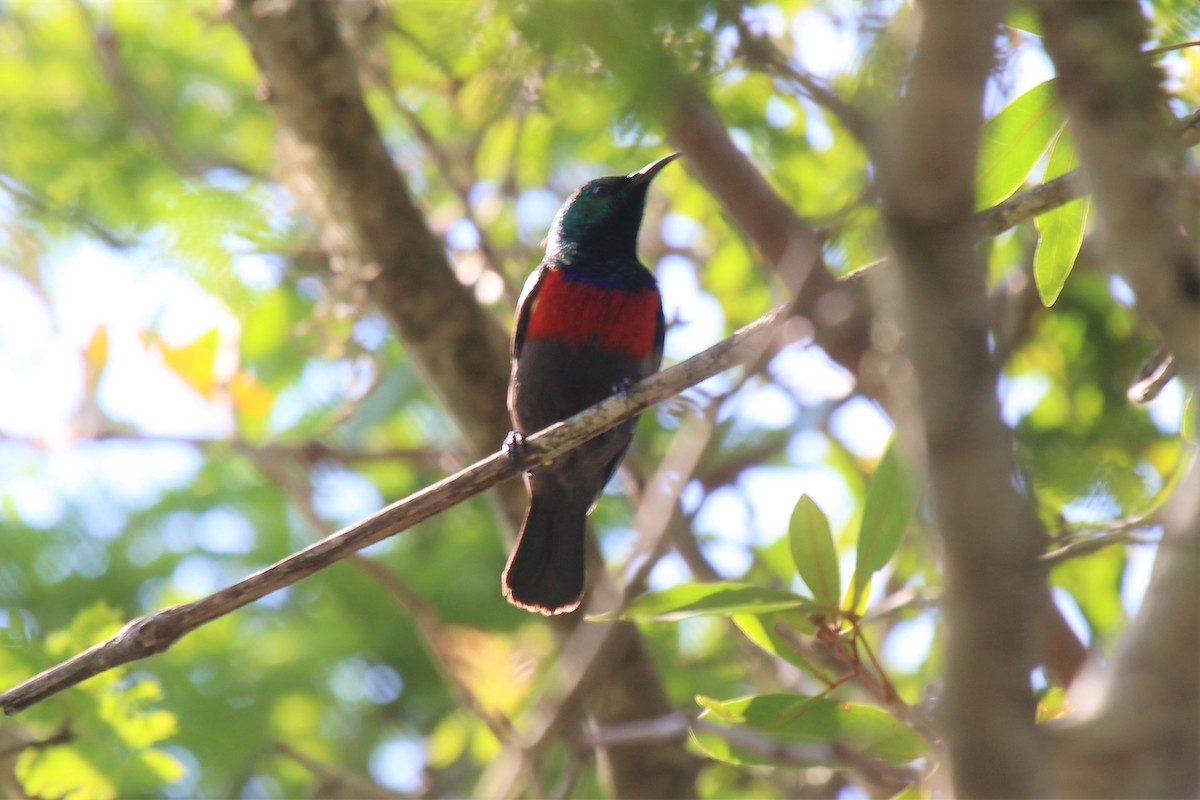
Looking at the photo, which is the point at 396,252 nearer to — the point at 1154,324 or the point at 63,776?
the point at 63,776

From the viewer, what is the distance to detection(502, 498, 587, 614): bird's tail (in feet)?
14.9

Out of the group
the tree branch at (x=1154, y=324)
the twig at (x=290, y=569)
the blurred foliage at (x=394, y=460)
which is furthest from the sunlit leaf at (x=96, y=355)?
the tree branch at (x=1154, y=324)

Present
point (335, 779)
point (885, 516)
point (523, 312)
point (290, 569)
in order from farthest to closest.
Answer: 1. point (523, 312)
2. point (335, 779)
3. point (885, 516)
4. point (290, 569)

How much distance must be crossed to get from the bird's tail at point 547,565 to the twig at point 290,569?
5.30ft

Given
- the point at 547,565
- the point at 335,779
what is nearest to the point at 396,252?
the point at 547,565

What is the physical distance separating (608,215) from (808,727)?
8.67ft

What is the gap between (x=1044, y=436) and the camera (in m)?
3.77

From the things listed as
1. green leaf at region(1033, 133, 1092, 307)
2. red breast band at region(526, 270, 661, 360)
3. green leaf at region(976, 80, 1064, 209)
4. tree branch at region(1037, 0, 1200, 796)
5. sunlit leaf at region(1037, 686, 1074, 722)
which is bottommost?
sunlit leaf at region(1037, 686, 1074, 722)

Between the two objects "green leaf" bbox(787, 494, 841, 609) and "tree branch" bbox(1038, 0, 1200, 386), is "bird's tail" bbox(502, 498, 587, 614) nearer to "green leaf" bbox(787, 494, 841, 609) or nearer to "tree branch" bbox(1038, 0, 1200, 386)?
"green leaf" bbox(787, 494, 841, 609)

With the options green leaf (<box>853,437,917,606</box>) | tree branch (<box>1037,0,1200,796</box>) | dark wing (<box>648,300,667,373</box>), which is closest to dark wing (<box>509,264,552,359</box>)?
dark wing (<box>648,300,667,373</box>)

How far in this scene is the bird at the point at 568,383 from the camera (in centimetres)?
457

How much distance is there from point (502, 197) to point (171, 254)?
244 cm

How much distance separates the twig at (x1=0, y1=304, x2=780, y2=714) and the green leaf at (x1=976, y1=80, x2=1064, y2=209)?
74cm

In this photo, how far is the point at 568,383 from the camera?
4.63 meters
